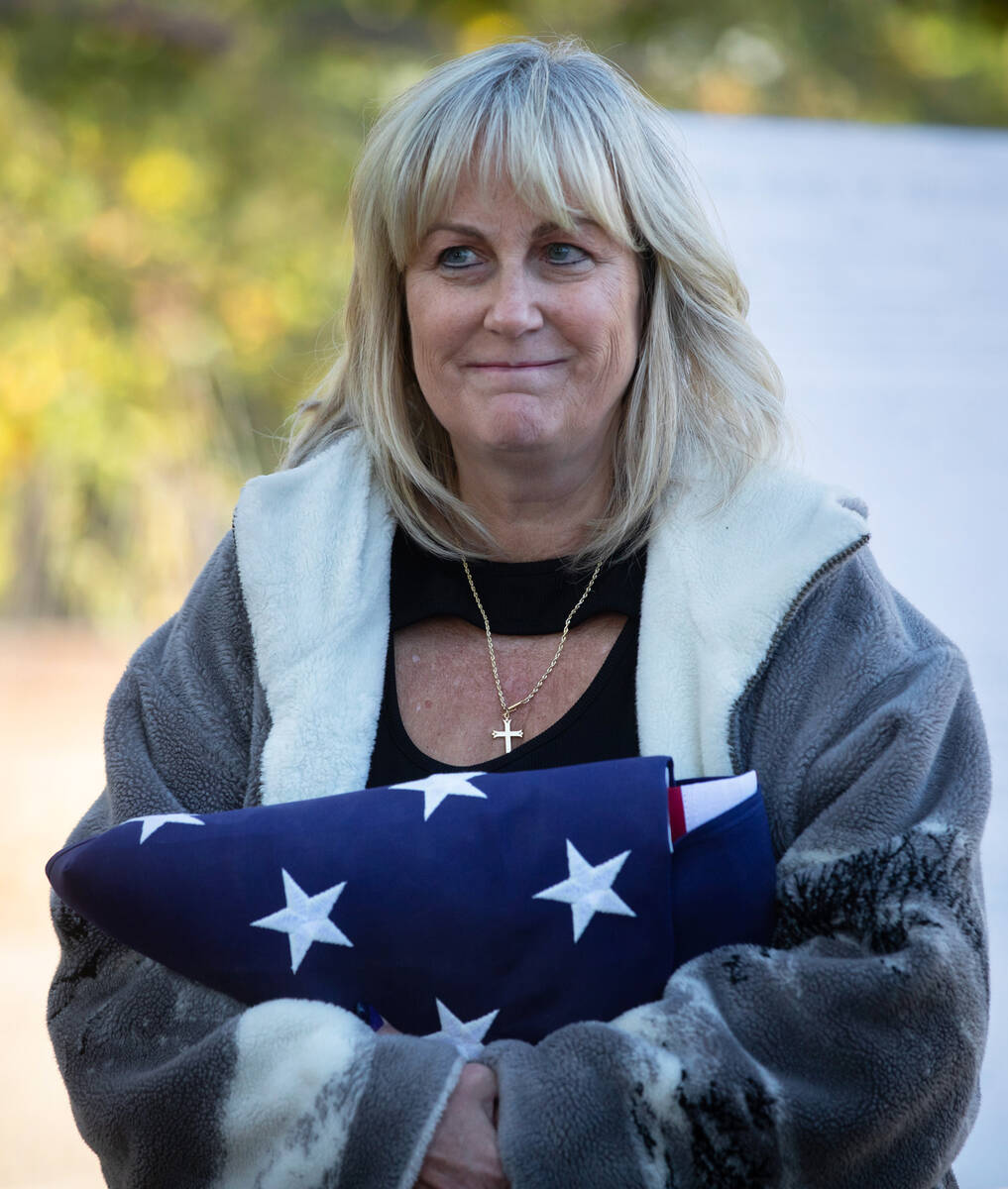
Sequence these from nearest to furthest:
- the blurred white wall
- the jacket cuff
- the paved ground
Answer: the jacket cuff
the blurred white wall
the paved ground

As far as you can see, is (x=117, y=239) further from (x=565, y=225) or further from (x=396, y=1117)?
(x=396, y=1117)

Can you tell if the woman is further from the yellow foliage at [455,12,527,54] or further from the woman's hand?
the yellow foliage at [455,12,527,54]

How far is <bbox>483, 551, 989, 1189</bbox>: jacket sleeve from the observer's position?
1316mm

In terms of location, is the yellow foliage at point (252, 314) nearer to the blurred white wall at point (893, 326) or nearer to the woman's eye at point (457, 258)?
the blurred white wall at point (893, 326)

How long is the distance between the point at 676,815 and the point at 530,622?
402mm

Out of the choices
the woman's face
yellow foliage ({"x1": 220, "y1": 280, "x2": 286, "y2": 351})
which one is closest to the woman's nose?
the woman's face

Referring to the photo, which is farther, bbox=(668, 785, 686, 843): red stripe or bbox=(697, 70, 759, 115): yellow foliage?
bbox=(697, 70, 759, 115): yellow foliage

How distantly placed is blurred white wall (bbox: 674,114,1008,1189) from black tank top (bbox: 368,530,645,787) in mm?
1029

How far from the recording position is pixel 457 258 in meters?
1.72

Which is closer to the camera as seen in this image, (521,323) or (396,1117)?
(396,1117)

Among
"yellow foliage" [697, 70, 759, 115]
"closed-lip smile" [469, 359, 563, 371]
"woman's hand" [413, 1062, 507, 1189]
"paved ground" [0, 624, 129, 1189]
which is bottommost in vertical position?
"paved ground" [0, 624, 129, 1189]

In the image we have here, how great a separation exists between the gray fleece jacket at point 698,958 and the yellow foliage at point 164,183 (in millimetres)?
4985

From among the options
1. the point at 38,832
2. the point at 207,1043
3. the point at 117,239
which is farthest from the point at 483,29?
the point at 207,1043

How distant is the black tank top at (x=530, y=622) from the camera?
1.62 metres
